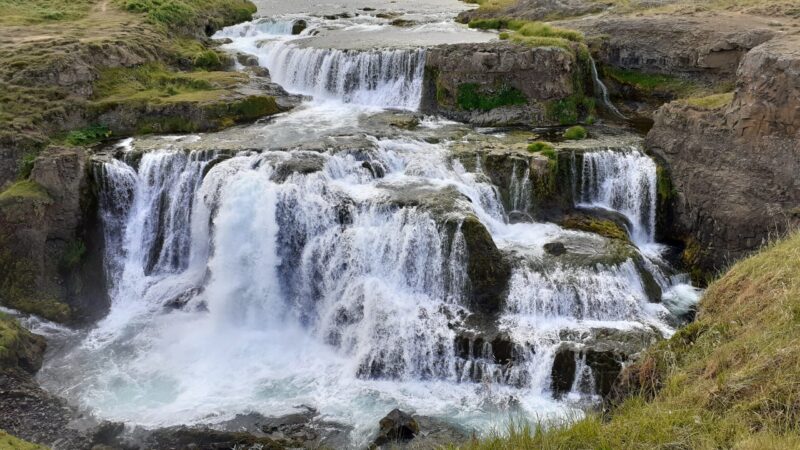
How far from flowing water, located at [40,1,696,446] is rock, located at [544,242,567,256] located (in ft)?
0.97

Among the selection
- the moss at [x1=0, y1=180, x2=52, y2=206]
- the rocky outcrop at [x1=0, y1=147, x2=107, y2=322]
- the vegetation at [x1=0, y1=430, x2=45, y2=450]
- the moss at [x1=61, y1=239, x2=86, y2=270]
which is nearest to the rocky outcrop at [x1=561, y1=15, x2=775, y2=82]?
the rocky outcrop at [x1=0, y1=147, x2=107, y2=322]

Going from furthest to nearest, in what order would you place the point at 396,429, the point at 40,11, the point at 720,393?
the point at 40,11 < the point at 396,429 < the point at 720,393

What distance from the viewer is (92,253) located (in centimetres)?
1725

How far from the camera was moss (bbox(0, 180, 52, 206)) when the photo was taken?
1605cm

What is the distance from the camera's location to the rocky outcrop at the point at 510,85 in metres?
21.8

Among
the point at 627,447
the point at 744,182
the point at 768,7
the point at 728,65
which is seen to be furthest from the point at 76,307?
the point at 768,7

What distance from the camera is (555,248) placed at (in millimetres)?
15203

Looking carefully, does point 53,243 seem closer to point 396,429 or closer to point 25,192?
point 25,192

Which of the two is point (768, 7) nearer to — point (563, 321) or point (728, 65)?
point (728, 65)

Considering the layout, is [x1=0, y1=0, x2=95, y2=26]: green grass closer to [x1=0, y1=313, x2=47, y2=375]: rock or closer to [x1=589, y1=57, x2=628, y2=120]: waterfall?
[x1=0, y1=313, x2=47, y2=375]: rock

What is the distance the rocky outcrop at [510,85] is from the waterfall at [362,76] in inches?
57.3

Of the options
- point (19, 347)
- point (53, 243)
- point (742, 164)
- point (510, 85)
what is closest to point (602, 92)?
point (510, 85)

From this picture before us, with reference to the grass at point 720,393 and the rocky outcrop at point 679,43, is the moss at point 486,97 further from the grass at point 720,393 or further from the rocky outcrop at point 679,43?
the grass at point 720,393

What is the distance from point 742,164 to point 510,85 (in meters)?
8.39
